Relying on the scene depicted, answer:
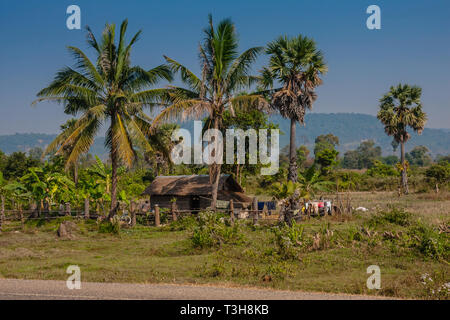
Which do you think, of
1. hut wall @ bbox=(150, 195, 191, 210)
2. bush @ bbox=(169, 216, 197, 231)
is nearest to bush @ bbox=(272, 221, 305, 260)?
bush @ bbox=(169, 216, 197, 231)

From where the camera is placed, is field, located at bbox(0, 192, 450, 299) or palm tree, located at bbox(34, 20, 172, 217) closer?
field, located at bbox(0, 192, 450, 299)

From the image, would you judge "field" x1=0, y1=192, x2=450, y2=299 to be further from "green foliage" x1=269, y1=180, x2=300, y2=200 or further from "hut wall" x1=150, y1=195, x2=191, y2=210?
"hut wall" x1=150, y1=195, x2=191, y2=210

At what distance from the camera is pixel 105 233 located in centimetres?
1988

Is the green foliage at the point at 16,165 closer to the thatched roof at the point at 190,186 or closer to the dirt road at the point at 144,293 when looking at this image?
the thatched roof at the point at 190,186

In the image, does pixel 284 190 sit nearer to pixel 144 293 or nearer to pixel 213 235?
pixel 213 235

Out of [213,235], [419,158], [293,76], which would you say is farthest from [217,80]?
[419,158]

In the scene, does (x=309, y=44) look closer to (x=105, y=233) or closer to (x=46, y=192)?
(x=105, y=233)

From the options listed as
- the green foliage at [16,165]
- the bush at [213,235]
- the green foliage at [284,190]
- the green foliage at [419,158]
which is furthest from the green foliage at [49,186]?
the green foliage at [419,158]

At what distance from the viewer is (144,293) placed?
29.0 ft

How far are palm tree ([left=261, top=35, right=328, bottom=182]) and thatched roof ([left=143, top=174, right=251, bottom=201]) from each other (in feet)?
15.2

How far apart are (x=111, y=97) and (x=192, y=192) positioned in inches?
290

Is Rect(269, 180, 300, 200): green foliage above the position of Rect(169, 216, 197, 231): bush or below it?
above

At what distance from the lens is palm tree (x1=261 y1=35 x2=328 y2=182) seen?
2364 centimetres
